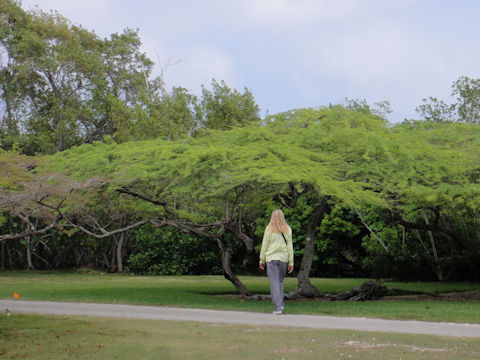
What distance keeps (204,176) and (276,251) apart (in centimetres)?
345

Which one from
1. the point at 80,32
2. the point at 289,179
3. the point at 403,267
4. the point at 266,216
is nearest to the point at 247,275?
the point at 266,216

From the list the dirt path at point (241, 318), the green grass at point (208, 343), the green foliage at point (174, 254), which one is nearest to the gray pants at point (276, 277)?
the dirt path at point (241, 318)

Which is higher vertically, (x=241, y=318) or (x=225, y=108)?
(x=225, y=108)

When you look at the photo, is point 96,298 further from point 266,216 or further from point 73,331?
point 266,216

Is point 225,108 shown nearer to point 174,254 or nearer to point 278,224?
point 174,254

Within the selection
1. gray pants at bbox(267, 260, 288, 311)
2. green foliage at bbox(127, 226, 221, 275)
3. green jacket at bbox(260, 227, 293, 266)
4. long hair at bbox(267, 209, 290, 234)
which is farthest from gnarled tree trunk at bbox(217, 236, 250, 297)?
green foliage at bbox(127, 226, 221, 275)

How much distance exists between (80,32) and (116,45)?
11.2 ft

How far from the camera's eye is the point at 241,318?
11.1 metres

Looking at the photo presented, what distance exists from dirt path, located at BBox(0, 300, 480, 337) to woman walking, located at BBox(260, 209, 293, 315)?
0.59m

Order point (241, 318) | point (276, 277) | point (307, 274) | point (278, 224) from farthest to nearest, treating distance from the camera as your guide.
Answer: point (307, 274) → point (276, 277) → point (278, 224) → point (241, 318)

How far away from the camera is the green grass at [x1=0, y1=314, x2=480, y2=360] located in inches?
288

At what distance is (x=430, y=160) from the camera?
15453 mm

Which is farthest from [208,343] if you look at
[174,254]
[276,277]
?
[174,254]

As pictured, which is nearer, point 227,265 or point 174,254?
point 227,265
